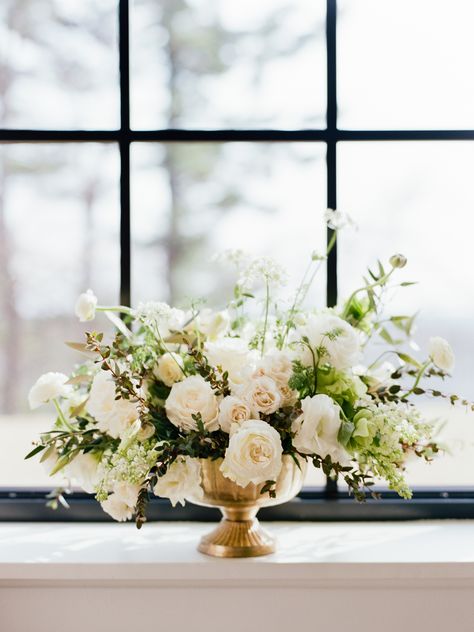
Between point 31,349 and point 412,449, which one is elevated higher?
point 31,349

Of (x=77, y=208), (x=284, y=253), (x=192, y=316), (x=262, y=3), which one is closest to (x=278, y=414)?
(x=192, y=316)

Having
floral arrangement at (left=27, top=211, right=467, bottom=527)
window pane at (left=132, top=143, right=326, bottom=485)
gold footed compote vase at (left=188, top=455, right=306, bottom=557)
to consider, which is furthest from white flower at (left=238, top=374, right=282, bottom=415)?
window pane at (left=132, top=143, right=326, bottom=485)

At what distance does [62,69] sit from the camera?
5.43 ft

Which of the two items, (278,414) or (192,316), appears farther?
(192,316)

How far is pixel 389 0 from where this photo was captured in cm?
164

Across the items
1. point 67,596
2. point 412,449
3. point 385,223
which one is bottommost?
point 67,596

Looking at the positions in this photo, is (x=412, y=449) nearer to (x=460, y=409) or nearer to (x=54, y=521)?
(x=460, y=409)

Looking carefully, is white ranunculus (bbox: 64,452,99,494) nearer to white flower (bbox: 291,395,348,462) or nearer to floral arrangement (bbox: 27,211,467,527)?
floral arrangement (bbox: 27,211,467,527)

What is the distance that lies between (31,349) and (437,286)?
3.21ft

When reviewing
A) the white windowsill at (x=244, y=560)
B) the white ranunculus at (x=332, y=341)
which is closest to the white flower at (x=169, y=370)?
the white ranunculus at (x=332, y=341)

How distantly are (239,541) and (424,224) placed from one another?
847 millimetres

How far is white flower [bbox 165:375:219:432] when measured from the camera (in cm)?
118

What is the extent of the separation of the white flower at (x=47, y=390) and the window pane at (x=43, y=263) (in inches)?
11.7

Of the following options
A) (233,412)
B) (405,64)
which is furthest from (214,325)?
(405,64)
